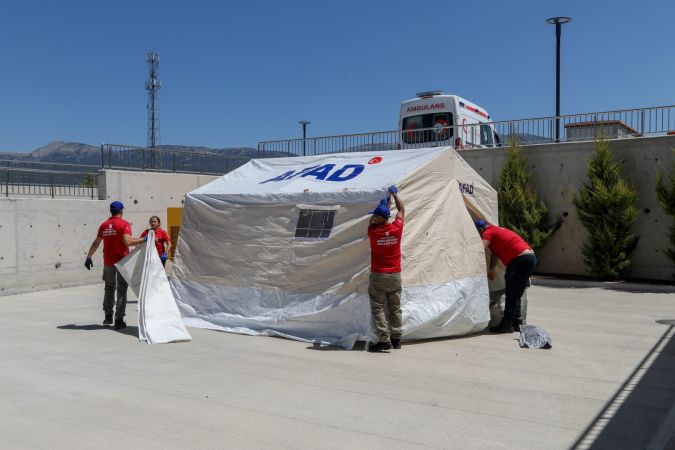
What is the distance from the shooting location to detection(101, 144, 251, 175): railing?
1659 cm

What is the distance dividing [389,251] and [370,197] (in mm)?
1053

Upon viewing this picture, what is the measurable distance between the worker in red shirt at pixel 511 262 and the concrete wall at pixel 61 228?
10.5 metres

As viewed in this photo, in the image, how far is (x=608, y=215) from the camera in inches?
598

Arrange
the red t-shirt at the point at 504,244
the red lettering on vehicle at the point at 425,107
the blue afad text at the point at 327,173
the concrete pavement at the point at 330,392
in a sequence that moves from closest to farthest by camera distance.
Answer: the concrete pavement at the point at 330,392 < the red t-shirt at the point at 504,244 < the blue afad text at the point at 327,173 < the red lettering on vehicle at the point at 425,107

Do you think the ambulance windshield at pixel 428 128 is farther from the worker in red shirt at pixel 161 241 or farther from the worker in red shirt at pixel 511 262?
the worker in red shirt at pixel 161 241

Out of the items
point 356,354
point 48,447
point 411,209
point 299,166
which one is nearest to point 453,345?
point 356,354

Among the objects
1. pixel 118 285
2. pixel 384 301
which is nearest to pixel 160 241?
pixel 118 285

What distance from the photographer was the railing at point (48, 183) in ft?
46.9

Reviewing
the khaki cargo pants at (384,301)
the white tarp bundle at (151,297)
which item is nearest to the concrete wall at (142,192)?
the white tarp bundle at (151,297)

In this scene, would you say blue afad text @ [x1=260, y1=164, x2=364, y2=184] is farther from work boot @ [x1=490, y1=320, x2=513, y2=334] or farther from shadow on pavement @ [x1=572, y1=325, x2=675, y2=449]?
shadow on pavement @ [x1=572, y1=325, x2=675, y2=449]

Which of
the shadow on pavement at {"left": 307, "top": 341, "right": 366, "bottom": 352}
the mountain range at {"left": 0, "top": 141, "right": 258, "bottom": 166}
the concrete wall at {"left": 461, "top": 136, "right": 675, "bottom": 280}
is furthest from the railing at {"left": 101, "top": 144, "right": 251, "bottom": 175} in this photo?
the shadow on pavement at {"left": 307, "top": 341, "right": 366, "bottom": 352}

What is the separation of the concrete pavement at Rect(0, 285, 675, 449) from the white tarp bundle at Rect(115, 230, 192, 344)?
32 centimetres

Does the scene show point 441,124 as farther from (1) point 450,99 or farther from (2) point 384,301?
(2) point 384,301

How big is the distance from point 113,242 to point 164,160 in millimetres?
9242
